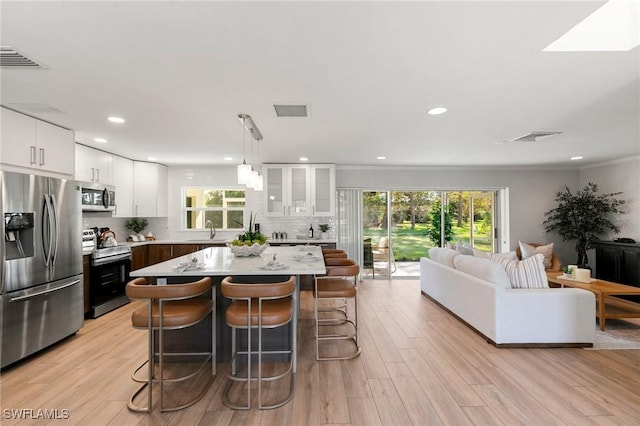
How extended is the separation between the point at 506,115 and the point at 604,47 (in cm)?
126

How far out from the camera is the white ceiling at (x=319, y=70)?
159cm

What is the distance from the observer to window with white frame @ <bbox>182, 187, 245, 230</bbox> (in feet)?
21.2

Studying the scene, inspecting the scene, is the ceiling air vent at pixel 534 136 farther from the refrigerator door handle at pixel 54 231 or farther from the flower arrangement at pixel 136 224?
the flower arrangement at pixel 136 224

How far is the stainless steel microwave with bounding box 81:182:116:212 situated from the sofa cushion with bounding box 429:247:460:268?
5.10m

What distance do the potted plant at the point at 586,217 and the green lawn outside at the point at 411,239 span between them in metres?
1.44

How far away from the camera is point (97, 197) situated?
4500 mm

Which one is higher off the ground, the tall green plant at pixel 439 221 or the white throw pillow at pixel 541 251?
the tall green plant at pixel 439 221

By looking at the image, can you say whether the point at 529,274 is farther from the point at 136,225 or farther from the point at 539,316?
the point at 136,225

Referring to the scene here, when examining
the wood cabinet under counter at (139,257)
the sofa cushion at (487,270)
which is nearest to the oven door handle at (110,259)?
the wood cabinet under counter at (139,257)

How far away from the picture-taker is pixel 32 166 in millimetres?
3111

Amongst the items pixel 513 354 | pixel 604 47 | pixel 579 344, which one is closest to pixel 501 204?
pixel 579 344

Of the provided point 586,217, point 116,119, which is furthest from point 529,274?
point 116,119

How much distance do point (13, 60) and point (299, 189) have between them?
4.36 m

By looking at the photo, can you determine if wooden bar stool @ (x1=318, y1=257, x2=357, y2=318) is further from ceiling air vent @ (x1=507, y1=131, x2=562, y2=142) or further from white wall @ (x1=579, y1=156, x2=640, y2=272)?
white wall @ (x1=579, y1=156, x2=640, y2=272)
